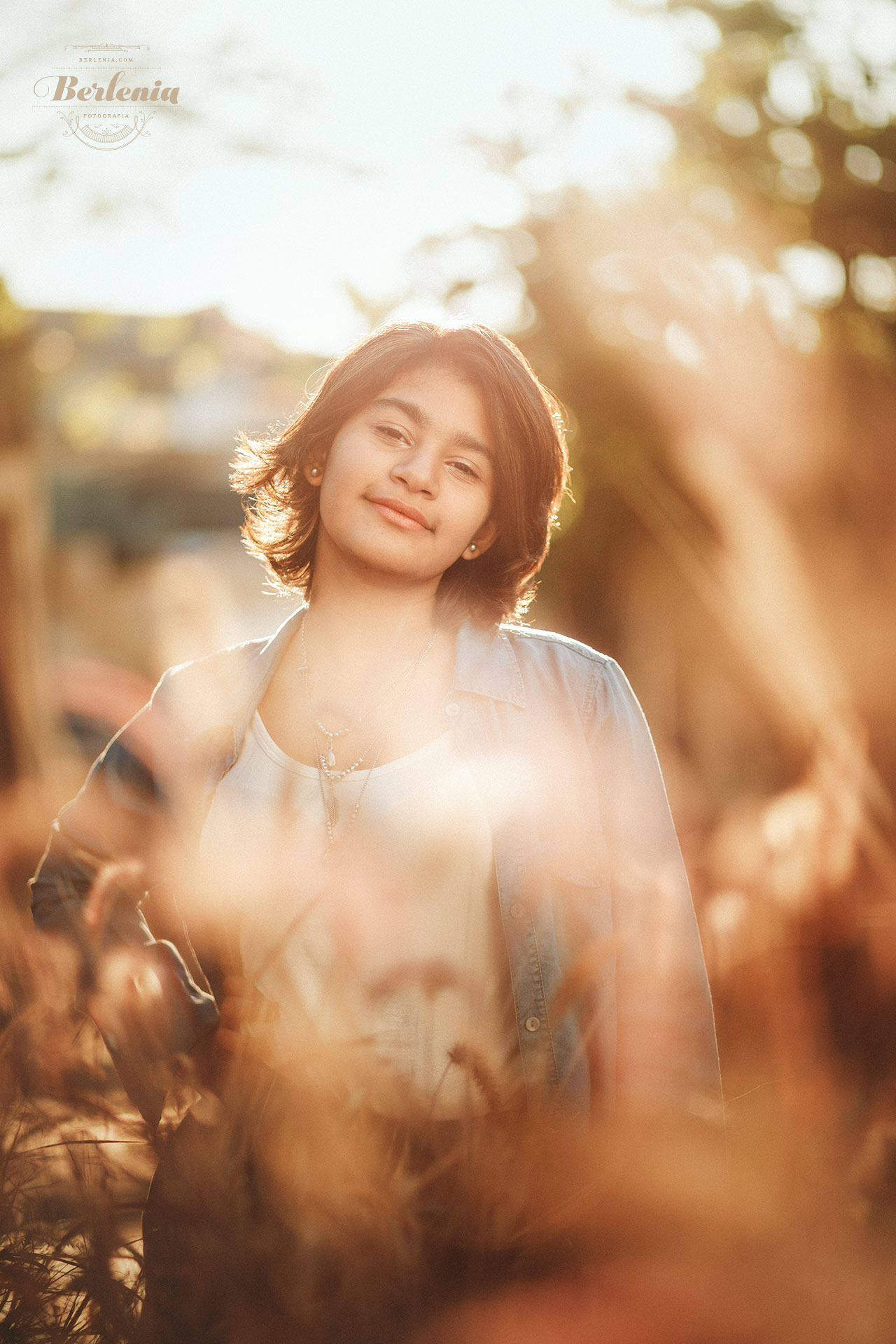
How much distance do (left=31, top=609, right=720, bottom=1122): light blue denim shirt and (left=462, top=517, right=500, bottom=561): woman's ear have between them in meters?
0.13

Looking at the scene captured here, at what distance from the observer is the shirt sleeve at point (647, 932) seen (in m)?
1.03

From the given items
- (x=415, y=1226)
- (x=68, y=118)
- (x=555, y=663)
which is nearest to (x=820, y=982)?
(x=415, y=1226)

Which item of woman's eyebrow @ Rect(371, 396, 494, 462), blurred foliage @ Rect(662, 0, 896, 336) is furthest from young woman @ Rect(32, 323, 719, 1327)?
blurred foliage @ Rect(662, 0, 896, 336)

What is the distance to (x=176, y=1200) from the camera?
2.55 ft

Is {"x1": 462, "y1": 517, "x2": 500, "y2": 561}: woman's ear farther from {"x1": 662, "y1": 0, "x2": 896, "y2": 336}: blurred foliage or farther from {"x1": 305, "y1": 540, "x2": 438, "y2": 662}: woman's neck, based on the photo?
{"x1": 662, "y1": 0, "x2": 896, "y2": 336}: blurred foliage

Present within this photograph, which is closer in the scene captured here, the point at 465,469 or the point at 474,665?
the point at 465,469

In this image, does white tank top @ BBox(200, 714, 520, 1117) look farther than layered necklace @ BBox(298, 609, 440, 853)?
No

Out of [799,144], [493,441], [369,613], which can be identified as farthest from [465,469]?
[799,144]

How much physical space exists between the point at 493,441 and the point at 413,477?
18 cm

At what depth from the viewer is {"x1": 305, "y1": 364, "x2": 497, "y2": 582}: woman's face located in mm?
1494

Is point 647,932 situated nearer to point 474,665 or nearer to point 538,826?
point 538,826

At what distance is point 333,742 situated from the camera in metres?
1.58

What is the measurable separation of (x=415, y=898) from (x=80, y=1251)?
0.68 m

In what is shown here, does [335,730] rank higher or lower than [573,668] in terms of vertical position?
lower
